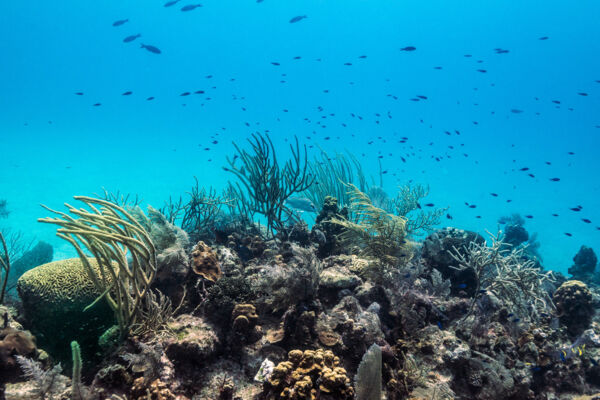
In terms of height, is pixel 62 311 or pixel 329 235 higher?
pixel 62 311

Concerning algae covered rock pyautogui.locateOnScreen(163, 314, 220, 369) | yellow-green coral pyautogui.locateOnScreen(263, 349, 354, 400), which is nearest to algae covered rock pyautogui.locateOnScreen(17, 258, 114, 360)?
algae covered rock pyautogui.locateOnScreen(163, 314, 220, 369)

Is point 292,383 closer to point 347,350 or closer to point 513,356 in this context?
point 347,350

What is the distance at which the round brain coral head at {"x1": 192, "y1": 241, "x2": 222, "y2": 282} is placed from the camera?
4.77 meters

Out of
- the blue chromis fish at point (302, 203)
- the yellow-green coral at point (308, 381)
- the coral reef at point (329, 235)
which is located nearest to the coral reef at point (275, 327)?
the yellow-green coral at point (308, 381)

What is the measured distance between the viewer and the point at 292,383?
2992mm

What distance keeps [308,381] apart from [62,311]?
3025 millimetres

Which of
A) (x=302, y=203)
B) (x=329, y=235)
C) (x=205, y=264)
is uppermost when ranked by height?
(x=205, y=264)

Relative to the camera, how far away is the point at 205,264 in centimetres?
490

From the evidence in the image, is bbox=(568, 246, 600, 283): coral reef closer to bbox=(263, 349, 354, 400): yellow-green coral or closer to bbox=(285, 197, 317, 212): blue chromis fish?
bbox=(285, 197, 317, 212): blue chromis fish

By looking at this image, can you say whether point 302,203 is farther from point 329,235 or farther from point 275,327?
point 275,327

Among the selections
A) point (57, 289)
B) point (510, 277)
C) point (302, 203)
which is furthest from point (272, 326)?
point (302, 203)

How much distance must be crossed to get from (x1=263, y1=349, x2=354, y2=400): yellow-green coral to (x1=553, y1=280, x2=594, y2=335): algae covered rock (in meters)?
6.56

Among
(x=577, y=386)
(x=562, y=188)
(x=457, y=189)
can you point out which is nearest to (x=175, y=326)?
(x=577, y=386)

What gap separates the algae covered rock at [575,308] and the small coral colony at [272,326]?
0.02 m
